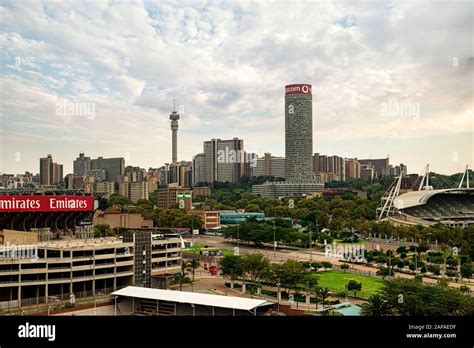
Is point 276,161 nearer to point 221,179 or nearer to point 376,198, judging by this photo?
point 221,179

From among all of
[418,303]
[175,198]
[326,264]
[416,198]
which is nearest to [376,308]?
[418,303]

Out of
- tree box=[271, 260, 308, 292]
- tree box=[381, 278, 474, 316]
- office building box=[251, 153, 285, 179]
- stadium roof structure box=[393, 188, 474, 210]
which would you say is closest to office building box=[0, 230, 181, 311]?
tree box=[271, 260, 308, 292]

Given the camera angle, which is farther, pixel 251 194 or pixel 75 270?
pixel 251 194

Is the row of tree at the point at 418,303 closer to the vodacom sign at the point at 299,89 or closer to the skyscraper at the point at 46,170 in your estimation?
the skyscraper at the point at 46,170

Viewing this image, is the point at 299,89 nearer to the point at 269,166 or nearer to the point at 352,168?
the point at 269,166

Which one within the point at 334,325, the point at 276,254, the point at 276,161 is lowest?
the point at 276,254

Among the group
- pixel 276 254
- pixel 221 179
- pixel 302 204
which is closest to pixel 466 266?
pixel 276 254

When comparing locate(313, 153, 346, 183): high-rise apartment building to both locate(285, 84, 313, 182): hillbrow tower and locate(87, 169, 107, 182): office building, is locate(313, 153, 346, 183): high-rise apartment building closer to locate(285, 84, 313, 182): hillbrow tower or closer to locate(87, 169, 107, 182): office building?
locate(285, 84, 313, 182): hillbrow tower
